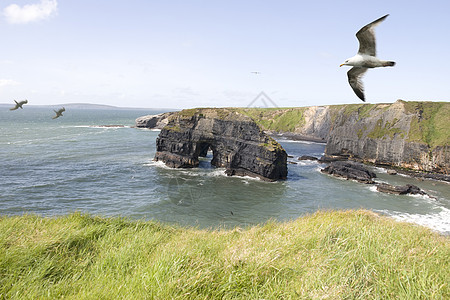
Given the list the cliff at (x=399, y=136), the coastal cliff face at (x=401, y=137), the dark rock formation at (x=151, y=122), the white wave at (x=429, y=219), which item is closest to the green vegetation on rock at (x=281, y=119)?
the cliff at (x=399, y=136)

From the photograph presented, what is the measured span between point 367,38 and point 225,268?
5.85 metres

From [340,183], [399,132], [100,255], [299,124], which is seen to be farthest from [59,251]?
[299,124]

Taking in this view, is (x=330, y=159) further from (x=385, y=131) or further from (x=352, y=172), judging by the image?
(x=352, y=172)

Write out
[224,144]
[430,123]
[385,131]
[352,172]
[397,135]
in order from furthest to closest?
1. [385,131]
2. [430,123]
3. [397,135]
4. [224,144]
5. [352,172]

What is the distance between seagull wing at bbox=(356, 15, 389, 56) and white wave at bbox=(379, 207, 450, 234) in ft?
94.1

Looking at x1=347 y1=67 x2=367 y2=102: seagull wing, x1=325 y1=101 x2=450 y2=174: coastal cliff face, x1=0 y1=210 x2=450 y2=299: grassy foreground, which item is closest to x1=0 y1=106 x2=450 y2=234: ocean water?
x1=325 y1=101 x2=450 y2=174: coastal cliff face

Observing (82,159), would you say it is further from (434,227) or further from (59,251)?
(434,227)

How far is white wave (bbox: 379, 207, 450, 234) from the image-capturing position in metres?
26.7

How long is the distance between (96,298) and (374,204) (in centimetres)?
3711

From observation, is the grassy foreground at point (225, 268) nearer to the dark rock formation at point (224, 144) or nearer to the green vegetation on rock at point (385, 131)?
the dark rock formation at point (224, 144)

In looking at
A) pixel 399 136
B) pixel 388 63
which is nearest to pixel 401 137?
pixel 399 136

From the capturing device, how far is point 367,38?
5.55 metres

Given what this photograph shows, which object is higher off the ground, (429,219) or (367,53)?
(367,53)

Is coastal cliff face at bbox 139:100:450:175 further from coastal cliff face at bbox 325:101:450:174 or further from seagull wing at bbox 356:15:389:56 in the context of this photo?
seagull wing at bbox 356:15:389:56
